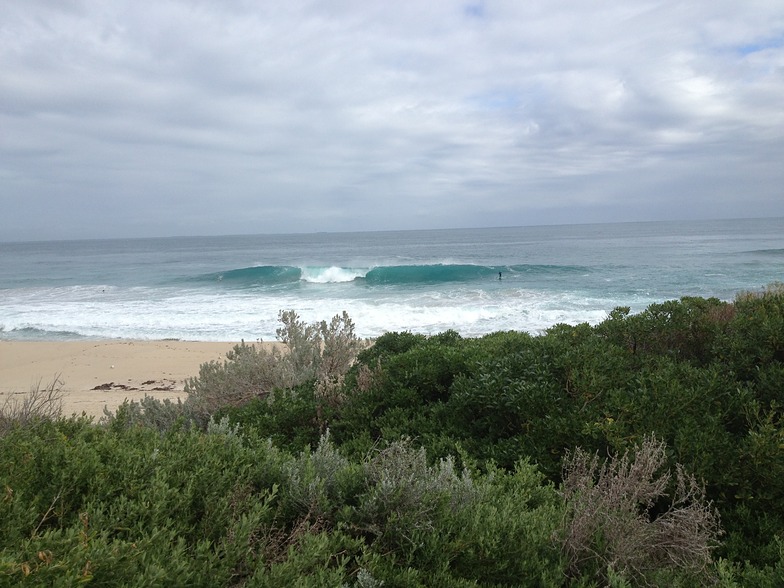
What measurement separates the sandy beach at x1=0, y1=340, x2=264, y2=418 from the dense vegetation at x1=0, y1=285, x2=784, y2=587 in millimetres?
6959

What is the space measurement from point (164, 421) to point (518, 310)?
17.5m

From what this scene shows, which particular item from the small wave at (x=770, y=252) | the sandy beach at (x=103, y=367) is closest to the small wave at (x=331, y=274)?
the sandy beach at (x=103, y=367)

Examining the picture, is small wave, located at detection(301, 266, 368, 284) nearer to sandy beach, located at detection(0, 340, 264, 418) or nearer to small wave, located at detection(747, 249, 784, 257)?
sandy beach, located at detection(0, 340, 264, 418)

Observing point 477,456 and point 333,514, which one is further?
point 477,456

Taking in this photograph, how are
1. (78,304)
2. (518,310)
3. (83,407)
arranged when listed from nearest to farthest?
A: (83,407) → (518,310) → (78,304)

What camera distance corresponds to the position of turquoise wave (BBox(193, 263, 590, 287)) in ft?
119

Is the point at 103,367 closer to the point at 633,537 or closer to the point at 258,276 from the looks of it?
the point at 633,537

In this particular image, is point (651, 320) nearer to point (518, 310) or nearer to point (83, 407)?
point (83, 407)

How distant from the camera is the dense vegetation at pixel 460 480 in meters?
2.05

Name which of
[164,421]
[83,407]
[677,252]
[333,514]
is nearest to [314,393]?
[164,421]

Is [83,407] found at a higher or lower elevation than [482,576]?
lower

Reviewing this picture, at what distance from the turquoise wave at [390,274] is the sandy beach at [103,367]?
19.4 metres

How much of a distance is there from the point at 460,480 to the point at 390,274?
118 feet

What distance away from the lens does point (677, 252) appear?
49281 mm
